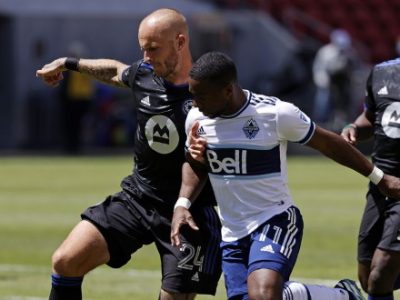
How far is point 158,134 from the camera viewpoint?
8156 millimetres

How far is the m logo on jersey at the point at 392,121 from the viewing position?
29.1 feet

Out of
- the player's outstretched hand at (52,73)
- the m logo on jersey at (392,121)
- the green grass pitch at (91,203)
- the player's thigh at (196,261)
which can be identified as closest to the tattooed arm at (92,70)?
the player's outstretched hand at (52,73)

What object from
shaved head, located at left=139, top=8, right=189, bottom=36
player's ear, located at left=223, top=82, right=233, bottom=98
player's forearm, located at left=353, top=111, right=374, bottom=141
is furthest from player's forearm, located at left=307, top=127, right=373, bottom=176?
player's forearm, located at left=353, top=111, right=374, bottom=141

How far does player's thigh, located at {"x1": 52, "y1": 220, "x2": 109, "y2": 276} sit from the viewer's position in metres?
7.95

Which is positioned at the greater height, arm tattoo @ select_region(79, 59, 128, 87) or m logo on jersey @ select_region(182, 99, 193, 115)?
arm tattoo @ select_region(79, 59, 128, 87)

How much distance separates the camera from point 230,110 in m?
7.39

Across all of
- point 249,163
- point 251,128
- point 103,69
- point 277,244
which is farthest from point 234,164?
point 103,69

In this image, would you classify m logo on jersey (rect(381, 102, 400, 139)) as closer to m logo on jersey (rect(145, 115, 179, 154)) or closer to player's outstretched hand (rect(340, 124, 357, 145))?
player's outstretched hand (rect(340, 124, 357, 145))

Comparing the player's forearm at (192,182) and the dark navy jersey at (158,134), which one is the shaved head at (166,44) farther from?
the player's forearm at (192,182)

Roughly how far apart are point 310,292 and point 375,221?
1574 millimetres

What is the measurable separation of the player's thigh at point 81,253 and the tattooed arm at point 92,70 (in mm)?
1189

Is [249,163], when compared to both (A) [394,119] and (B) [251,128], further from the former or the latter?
(A) [394,119]

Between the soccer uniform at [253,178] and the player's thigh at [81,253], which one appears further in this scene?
the player's thigh at [81,253]

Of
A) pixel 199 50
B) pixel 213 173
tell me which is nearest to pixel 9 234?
pixel 213 173
